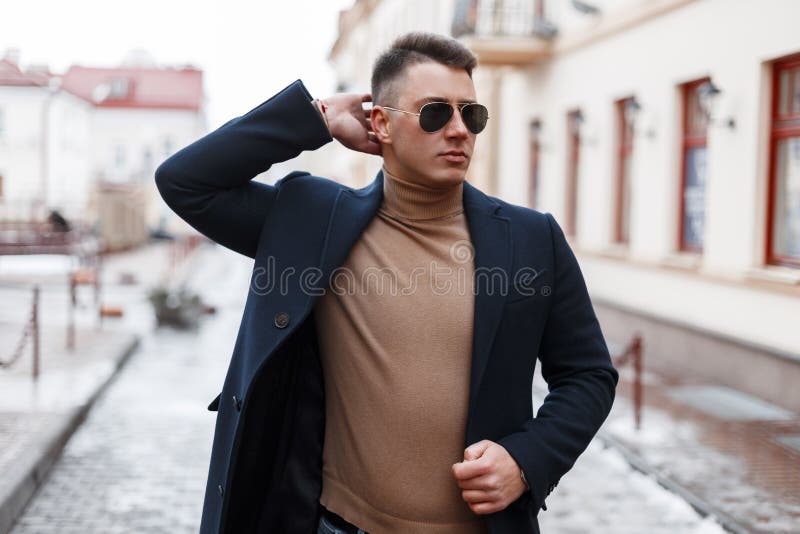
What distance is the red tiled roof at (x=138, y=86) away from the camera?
75.6 m

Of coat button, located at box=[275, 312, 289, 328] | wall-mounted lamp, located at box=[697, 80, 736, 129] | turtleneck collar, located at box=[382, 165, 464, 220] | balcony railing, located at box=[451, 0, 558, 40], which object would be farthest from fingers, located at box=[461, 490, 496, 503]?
balcony railing, located at box=[451, 0, 558, 40]

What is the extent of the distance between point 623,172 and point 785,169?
517 centimetres

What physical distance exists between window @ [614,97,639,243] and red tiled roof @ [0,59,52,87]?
4479 centimetres

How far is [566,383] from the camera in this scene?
259cm

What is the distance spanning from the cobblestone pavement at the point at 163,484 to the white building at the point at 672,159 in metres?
3.83

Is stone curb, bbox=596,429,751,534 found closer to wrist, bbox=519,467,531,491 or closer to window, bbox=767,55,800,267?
window, bbox=767,55,800,267

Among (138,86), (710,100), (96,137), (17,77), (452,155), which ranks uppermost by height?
(138,86)

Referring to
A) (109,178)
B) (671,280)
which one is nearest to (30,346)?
(671,280)

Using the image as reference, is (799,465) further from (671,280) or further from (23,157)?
(23,157)

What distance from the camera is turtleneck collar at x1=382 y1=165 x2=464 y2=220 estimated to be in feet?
8.59

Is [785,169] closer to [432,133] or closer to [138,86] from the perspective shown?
[432,133]

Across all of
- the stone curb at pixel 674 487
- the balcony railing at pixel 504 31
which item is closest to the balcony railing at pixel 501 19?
the balcony railing at pixel 504 31

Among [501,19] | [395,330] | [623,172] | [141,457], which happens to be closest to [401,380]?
[395,330]

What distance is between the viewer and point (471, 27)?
1988 cm
